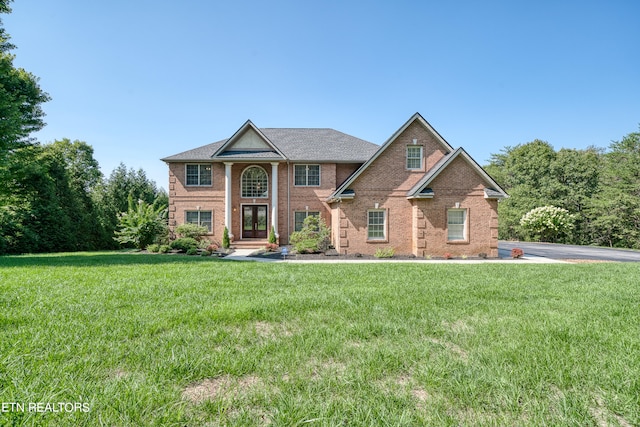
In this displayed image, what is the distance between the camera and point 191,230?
1888cm

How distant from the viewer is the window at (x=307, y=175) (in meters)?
20.3

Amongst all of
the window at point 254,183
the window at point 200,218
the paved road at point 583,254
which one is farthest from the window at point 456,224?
the window at point 200,218

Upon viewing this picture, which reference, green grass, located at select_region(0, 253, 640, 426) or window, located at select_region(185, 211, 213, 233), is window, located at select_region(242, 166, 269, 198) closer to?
window, located at select_region(185, 211, 213, 233)

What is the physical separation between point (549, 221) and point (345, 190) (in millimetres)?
23766

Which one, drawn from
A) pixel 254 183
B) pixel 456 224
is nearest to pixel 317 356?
pixel 456 224

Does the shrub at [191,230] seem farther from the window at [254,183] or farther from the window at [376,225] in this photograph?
the window at [376,225]

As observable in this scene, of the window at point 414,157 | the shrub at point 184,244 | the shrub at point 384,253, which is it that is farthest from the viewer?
the shrub at point 184,244

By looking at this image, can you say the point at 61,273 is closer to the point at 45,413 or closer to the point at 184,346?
the point at 184,346

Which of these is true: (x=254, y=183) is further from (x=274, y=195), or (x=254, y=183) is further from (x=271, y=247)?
(x=271, y=247)

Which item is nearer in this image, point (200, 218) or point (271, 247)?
point (271, 247)

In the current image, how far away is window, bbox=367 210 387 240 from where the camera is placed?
15859mm

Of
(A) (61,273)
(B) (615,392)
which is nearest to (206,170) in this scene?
(A) (61,273)

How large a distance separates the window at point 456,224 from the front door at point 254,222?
1233cm

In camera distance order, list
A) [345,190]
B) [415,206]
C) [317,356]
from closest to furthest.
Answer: [317,356] < [415,206] < [345,190]
